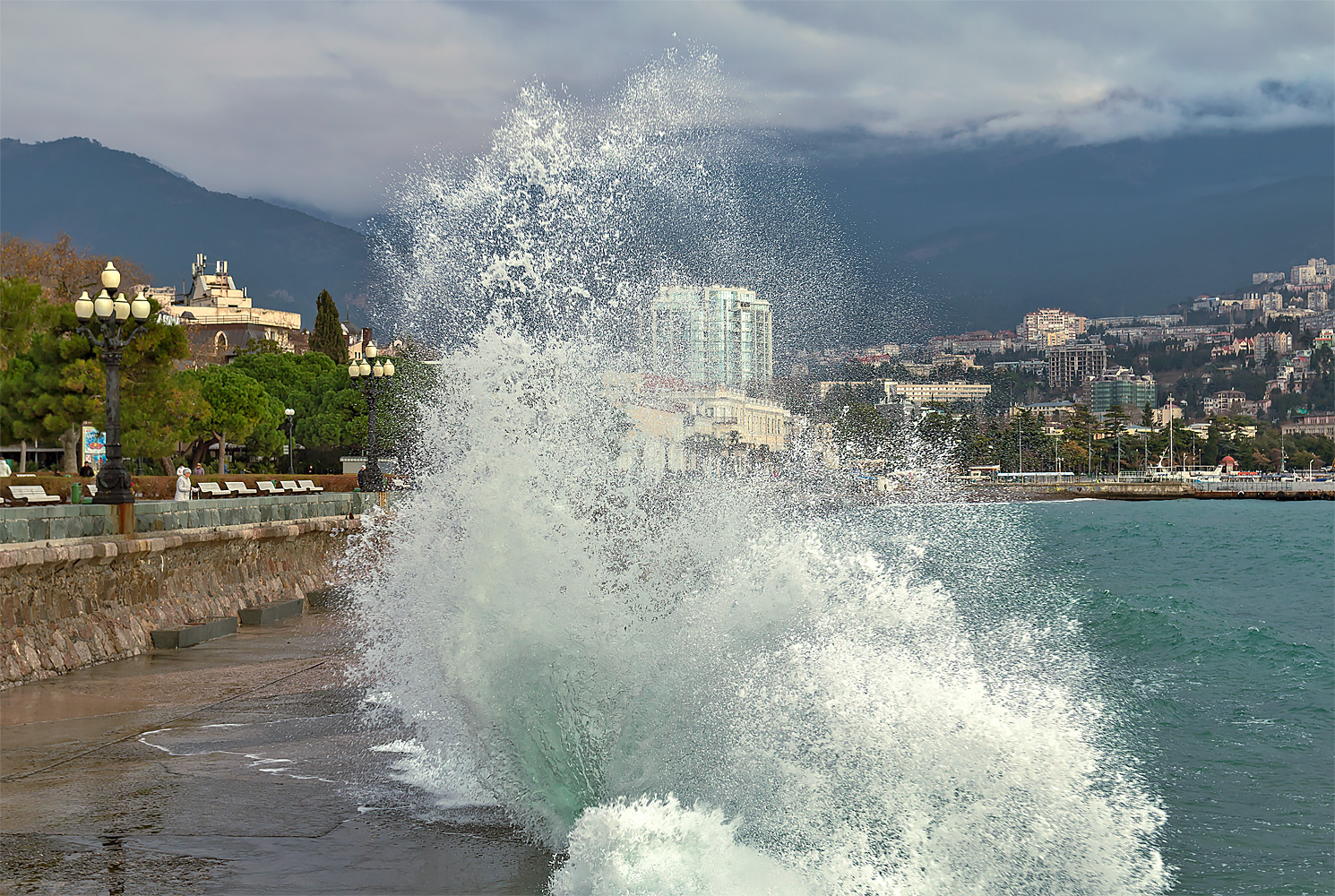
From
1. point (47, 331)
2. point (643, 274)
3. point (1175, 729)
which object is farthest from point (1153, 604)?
point (47, 331)

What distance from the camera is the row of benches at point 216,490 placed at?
1922cm

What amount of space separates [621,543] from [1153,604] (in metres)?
23.1

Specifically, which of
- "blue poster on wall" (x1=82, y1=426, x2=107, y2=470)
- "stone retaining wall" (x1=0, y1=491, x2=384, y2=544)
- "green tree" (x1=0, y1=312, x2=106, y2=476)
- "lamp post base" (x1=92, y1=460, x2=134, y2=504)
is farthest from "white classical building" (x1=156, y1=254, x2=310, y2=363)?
Result: "lamp post base" (x1=92, y1=460, x2=134, y2=504)

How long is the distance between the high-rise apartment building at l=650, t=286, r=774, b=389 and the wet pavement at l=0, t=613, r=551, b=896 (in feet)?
26.0

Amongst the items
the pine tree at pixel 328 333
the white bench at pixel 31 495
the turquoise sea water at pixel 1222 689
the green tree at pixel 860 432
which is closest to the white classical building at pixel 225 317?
the pine tree at pixel 328 333

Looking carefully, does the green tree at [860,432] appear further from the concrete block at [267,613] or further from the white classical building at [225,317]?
the white classical building at [225,317]

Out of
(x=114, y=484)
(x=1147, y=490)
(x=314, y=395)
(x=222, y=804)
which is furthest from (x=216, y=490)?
(x=1147, y=490)

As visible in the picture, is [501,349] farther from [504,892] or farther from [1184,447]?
[1184,447]

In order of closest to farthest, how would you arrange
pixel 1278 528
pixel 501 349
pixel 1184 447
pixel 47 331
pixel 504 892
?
pixel 504 892, pixel 501 349, pixel 47 331, pixel 1278 528, pixel 1184 447

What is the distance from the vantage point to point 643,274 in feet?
52.2

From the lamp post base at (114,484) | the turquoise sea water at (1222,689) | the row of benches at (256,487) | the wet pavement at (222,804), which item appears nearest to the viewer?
the wet pavement at (222,804)

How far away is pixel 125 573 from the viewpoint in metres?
14.8

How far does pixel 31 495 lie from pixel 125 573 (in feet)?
19.0

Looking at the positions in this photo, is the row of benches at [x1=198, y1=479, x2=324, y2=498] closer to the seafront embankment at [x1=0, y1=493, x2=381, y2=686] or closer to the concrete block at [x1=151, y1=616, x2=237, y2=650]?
the seafront embankment at [x1=0, y1=493, x2=381, y2=686]
